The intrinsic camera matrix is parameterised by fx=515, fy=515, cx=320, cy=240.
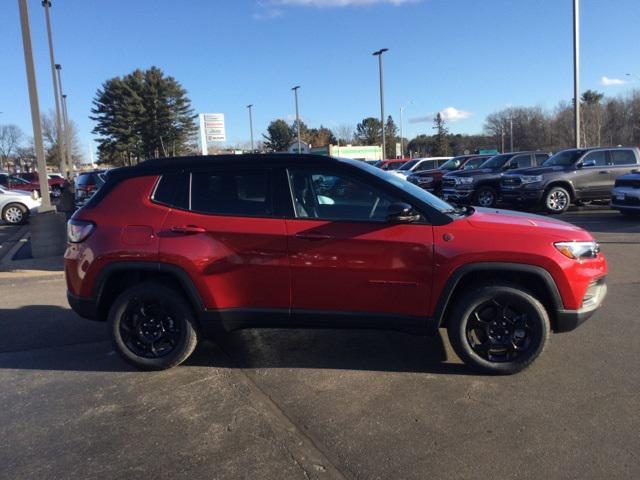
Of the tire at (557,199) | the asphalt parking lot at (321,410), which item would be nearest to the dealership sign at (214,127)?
the tire at (557,199)

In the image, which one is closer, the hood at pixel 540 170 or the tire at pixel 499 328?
the tire at pixel 499 328

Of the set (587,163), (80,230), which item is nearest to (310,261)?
(80,230)

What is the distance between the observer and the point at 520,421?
337cm

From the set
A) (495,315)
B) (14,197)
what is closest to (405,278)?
(495,315)

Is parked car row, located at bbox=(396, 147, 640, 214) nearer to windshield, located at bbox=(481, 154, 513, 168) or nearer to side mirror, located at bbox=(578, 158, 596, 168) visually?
side mirror, located at bbox=(578, 158, 596, 168)

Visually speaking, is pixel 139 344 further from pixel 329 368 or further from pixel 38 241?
pixel 38 241

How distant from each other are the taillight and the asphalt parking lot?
1149mm

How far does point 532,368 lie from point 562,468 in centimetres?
144

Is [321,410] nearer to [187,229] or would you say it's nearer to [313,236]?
[313,236]

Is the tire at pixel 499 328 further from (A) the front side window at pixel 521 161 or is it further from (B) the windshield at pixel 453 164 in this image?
(B) the windshield at pixel 453 164

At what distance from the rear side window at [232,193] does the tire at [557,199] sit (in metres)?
12.5

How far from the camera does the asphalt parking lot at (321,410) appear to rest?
295 centimetres

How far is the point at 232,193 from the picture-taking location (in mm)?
4223

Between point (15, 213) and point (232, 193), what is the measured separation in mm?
15685
